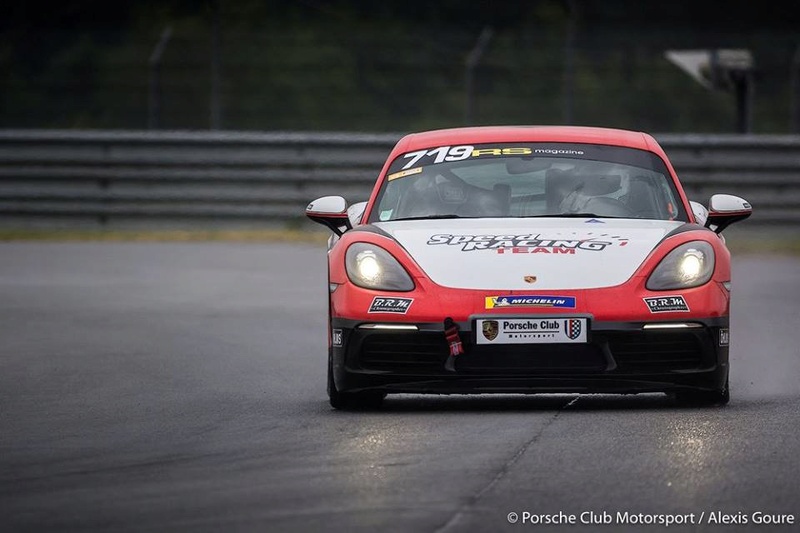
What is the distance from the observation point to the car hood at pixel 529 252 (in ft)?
26.7

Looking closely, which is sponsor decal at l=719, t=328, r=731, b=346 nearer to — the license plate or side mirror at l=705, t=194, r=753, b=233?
the license plate

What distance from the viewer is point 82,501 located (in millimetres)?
6125

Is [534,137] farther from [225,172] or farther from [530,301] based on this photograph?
[225,172]

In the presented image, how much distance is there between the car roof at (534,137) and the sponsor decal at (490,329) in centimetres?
161

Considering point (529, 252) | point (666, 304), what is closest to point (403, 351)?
point (529, 252)

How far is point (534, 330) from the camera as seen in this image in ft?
26.4

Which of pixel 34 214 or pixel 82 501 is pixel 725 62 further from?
pixel 82 501

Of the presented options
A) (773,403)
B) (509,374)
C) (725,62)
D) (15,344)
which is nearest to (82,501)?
(509,374)

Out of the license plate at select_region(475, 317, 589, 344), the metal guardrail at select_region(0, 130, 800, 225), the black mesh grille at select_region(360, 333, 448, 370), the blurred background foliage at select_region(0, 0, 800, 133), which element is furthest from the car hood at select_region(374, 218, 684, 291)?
the blurred background foliage at select_region(0, 0, 800, 133)

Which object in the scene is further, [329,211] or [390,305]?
[329,211]

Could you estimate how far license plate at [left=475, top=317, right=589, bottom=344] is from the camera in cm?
805

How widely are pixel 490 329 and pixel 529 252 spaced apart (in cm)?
42

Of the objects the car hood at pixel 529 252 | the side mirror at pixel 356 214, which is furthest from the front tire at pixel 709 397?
the side mirror at pixel 356 214

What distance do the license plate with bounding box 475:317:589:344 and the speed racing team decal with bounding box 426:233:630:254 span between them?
0.37m
